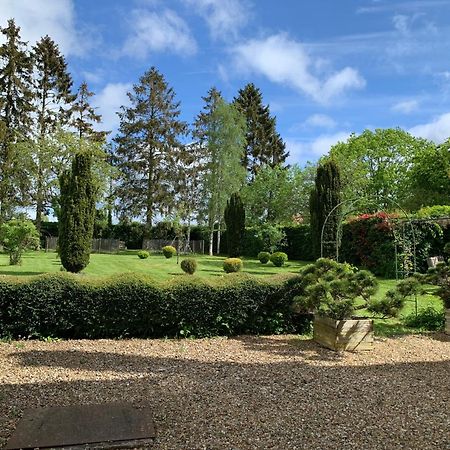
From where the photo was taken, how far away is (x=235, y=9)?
700cm

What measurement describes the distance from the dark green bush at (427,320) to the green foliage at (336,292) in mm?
2196

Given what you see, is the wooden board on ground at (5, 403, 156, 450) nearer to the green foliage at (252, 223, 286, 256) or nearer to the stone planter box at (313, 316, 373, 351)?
the stone planter box at (313, 316, 373, 351)

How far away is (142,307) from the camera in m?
6.28

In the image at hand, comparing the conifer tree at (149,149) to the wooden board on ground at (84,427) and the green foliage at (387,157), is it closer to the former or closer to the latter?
the green foliage at (387,157)

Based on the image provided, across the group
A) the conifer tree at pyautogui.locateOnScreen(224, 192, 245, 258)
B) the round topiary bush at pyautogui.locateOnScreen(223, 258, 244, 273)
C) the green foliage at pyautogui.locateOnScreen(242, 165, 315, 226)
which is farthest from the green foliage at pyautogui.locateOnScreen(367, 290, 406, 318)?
the green foliage at pyautogui.locateOnScreen(242, 165, 315, 226)

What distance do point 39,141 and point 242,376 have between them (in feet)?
82.3

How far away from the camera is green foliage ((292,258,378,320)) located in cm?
610

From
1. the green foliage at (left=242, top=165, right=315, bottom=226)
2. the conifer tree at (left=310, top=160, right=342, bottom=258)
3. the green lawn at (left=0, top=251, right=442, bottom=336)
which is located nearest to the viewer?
the green lawn at (left=0, top=251, right=442, bottom=336)

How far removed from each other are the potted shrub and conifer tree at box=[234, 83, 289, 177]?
106 ft

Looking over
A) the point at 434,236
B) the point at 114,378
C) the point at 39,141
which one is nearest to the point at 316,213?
the point at 434,236

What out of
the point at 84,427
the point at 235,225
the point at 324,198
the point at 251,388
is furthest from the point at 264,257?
the point at 84,427

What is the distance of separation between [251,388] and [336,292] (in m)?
2.48

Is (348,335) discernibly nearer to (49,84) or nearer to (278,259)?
(278,259)

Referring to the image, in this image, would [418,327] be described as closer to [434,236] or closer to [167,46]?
[167,46]
